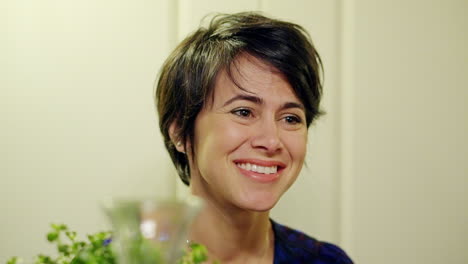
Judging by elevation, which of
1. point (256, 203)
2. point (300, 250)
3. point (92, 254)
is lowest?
point (300, 250)

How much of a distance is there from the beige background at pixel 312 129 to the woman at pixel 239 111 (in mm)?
326

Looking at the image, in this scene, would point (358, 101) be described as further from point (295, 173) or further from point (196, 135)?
point (196, 135)

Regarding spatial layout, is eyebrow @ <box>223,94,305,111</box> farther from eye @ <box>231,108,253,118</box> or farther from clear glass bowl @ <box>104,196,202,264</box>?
clear glass bowl @ <box>104,196,202,264</box>

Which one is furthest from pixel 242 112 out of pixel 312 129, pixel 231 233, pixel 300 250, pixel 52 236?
pixel 52 236

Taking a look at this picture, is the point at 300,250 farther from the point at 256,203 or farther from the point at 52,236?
the point at 52,236

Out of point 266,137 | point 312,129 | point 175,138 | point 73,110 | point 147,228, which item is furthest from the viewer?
point 312,129

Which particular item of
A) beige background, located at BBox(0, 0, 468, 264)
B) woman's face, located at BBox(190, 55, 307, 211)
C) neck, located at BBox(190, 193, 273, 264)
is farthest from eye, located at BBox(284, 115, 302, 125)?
beige background, located at BBox(0, 0, 468, 264)

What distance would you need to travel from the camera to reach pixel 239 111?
1238mm

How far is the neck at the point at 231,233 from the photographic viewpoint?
4.49 ft

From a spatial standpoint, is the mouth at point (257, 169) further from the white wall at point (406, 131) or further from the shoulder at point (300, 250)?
the white wall at point (406, 131)

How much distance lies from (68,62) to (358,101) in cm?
97

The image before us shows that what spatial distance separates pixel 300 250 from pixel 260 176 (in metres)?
0.34

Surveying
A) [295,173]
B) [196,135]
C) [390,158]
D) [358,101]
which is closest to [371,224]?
[390,158]

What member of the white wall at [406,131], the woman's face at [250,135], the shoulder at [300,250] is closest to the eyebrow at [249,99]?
the woman's face at [250,135]
